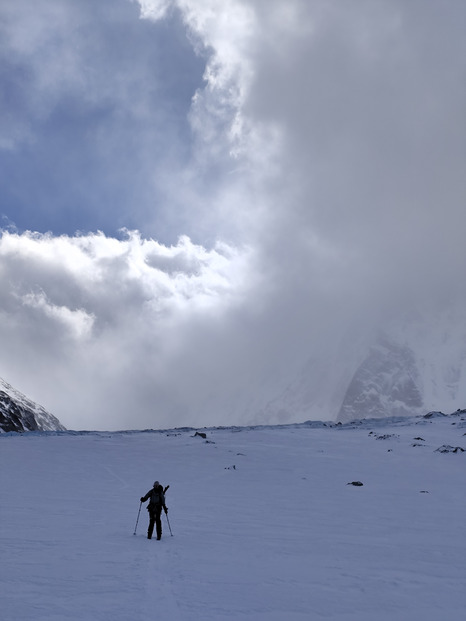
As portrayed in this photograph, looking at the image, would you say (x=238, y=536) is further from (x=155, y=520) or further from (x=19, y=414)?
(x=19, y=414)

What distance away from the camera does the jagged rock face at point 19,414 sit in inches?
3770

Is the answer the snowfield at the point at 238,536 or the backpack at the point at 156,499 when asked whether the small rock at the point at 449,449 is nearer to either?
the snowfield at the point at 238,536

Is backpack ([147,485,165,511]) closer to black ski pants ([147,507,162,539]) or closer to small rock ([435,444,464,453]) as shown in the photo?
black ski pants ([147,507,162,539])

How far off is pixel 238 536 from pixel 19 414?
321 feet

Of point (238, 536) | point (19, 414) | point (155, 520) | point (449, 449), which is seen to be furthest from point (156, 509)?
point (19, 414)

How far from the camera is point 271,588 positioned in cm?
1065

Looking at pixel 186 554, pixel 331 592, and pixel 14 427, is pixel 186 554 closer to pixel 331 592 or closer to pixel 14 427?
pixel 331 592

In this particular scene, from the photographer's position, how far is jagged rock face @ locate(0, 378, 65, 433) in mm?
95750

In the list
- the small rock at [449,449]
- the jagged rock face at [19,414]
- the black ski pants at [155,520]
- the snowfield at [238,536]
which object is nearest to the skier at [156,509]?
the black ski pants at [155,520]

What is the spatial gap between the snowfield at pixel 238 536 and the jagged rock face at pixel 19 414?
61703mm

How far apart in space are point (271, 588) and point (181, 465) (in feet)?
83.3

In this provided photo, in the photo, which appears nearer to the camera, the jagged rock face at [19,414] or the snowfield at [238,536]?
the snowfield at [238,536]

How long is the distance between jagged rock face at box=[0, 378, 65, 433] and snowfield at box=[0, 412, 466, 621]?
6170 centimetres

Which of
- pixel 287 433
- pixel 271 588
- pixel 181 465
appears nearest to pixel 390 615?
pixel 271 588
